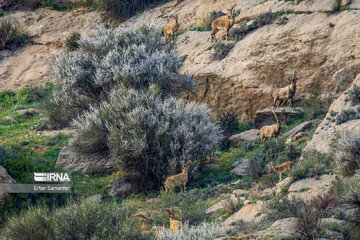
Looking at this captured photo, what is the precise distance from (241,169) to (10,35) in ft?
61.8

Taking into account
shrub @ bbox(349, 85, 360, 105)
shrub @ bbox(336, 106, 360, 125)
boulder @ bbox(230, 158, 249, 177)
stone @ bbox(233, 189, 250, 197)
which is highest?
shrub @ bbox(349, 85, 360, 105)

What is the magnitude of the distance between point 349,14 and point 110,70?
8504mm

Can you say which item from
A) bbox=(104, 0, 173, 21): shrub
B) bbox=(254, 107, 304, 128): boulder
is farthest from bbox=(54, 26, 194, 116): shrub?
bbox=(104, 0, 173, 21): shrub

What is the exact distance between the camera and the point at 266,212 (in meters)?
9.26

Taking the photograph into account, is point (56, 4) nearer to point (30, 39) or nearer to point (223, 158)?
point (30, 39)

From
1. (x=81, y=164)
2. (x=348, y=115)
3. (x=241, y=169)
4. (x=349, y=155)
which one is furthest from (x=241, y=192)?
(x=81, y=164)

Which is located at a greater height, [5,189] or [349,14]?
[349,14]

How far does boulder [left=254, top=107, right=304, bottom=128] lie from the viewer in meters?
17.0

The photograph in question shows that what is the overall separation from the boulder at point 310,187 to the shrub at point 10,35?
21605 millimetres

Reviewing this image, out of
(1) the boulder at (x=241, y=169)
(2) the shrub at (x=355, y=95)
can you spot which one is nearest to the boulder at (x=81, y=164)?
(1) the boulder at (x=241, y=169)

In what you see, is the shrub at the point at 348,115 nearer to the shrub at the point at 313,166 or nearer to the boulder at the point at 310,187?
the shrub at the point at 313,166

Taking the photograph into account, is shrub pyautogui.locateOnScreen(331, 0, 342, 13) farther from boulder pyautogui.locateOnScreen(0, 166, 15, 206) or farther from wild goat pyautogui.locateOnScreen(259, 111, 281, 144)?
boulder pyautogui.locateOnScreen(0, 166, 15, 206)

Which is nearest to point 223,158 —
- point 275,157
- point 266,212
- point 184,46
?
point 275,157

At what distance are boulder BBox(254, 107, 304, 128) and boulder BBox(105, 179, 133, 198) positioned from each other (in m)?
5.78
